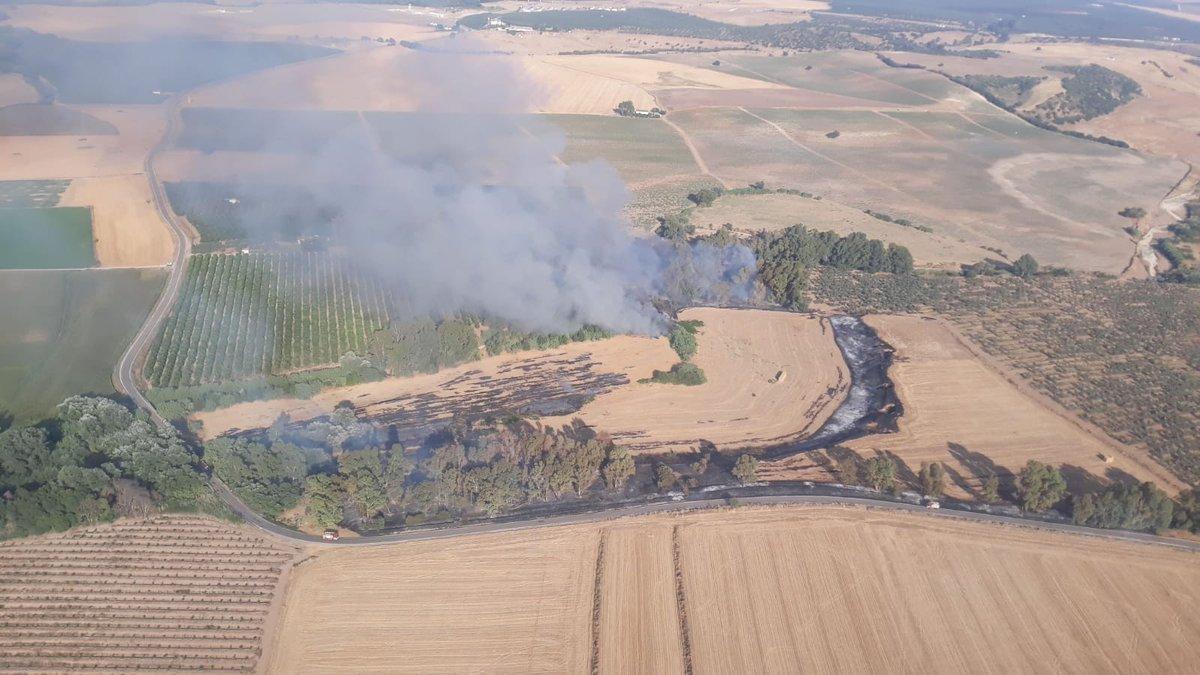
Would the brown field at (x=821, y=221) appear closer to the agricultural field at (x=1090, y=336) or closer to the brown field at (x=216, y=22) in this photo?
the agricultural field at (x=1090, y=336)

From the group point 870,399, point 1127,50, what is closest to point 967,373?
point 870,399

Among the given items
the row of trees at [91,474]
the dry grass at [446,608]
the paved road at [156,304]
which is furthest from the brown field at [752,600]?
the paved road at [156,304]

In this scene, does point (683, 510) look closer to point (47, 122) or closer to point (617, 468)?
Result: point (617, 468)

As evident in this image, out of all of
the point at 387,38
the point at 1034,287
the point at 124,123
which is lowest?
the point at 1034,287

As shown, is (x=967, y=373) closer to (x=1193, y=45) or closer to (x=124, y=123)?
(x=124, y=123)

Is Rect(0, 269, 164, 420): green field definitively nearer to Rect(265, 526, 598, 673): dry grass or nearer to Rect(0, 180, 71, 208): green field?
Rect(0, 180, 71, 208): green field

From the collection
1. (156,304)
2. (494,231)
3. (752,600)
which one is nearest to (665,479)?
(752,600)
